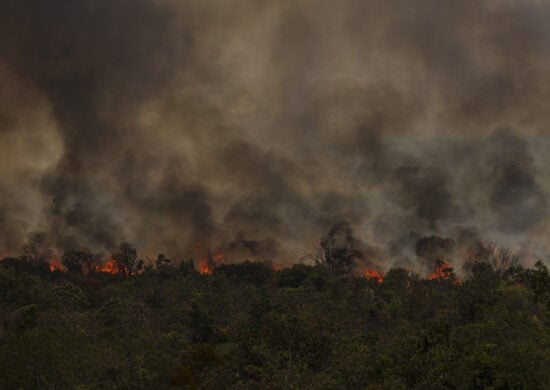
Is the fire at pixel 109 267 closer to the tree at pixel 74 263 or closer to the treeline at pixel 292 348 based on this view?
the tree at pixel 74 263

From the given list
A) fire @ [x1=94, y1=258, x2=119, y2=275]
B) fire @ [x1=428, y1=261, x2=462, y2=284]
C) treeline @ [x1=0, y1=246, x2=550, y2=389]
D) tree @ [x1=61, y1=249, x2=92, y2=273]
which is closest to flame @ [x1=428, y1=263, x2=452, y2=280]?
fire @ [x1=428, y1=261, x2=462, y2=284]

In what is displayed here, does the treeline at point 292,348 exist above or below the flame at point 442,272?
below

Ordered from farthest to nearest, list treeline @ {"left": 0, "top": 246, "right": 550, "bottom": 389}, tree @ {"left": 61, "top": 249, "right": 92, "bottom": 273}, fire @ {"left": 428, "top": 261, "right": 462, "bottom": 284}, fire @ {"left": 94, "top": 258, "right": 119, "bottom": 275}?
1. tree @ {"left": 61, "top": 249, "right": 92, "bottom": 273}
2. fire @ {"left": 94, "top": 258, "right": 119, "bottom": 275}
3. fire @ {"left": 428, "top": 261, "right": 462, "bottom": 284}
4. treeline @ {"left": 0, "top": 246, "right": 550, "bottom": 389}

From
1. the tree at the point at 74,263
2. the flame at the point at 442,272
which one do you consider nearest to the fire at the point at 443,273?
the flame at the point at 442,272

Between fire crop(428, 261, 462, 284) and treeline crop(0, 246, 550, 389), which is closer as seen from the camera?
treeline crop(0, 246, 550, 389)

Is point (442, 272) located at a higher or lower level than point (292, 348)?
higher

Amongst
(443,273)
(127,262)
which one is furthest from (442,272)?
(127,262)

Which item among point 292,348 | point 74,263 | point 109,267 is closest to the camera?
point 292,348

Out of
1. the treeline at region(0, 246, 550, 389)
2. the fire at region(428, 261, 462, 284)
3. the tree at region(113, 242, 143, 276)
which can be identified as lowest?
the treeline at region(0, 246, 550, 389)

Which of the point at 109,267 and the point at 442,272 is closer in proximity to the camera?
the point at 442,272

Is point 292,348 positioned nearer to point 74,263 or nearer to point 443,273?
point 443,273

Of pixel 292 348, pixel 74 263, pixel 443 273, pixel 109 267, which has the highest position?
pixel 74 263

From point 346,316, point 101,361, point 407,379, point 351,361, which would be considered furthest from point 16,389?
point 346,316

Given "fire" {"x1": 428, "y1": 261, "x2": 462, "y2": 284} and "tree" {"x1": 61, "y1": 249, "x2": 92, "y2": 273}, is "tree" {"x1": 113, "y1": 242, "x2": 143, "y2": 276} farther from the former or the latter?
"fire" {"x1": 428, "y1": 261, "x2": 462, "y2": 284}
